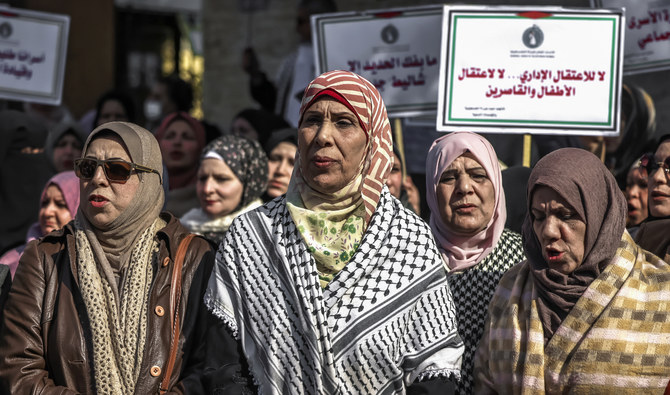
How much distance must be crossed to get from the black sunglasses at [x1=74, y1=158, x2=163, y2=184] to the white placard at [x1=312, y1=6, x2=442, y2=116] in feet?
9.02

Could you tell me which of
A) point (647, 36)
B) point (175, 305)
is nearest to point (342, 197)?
point (175, 305)

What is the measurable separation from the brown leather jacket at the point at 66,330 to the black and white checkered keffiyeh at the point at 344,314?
0.80 ft

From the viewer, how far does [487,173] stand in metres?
4.20

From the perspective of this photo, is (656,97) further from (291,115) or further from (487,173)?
(487,173)

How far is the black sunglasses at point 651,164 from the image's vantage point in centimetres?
457

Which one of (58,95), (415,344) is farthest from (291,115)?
(415,344)

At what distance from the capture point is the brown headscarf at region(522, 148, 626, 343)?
3518 millimetres

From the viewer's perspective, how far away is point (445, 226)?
420 cm

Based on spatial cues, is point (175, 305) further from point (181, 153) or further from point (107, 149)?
point (181, 153)

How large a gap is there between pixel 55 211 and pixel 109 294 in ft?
4.35

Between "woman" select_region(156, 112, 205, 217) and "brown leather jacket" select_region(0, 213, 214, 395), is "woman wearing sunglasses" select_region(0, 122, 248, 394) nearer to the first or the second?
"brown leather jacket" select_region(0, 213, 214, 395)

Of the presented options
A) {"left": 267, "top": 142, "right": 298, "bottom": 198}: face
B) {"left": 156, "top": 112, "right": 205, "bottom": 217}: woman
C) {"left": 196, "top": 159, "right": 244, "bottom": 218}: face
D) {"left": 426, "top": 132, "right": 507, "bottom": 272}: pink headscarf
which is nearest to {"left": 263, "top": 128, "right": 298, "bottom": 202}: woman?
{"left": 267, "top": 142, "right": 298, "bottom": 198}: face

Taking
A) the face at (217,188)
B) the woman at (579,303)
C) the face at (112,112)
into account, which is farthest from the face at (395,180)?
the face at (112,112)

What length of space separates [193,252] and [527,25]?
2748mm
